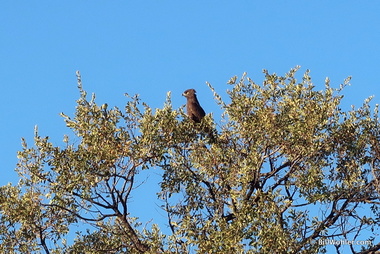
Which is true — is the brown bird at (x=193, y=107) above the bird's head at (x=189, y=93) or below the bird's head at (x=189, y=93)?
below

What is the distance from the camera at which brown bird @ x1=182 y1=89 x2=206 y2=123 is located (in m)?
26.4

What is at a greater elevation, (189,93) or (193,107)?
(189,93)

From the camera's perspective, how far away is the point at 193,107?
89.5ft

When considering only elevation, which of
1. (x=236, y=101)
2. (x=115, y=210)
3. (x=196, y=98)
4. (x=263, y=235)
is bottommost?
(x=263, y=235)

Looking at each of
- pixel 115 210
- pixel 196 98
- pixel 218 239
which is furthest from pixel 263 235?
pixel 196 98

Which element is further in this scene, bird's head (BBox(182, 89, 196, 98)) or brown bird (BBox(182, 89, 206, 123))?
bird's head (BBox(182, 89, 196, 98))

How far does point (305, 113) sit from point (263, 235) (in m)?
4.18

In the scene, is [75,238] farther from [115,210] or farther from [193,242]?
[193,242]

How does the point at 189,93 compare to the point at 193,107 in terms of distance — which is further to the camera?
the point at 189,93

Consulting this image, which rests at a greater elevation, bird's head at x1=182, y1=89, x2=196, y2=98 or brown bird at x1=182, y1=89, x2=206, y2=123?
bird's head at x1=182, y1=89, x2=196, y2=98

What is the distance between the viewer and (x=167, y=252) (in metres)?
21.7

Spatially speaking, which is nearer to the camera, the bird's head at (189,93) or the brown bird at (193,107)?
the brown bird at (193,107)

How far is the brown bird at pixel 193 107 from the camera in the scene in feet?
86.5

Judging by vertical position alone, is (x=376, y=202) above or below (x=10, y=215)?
below
